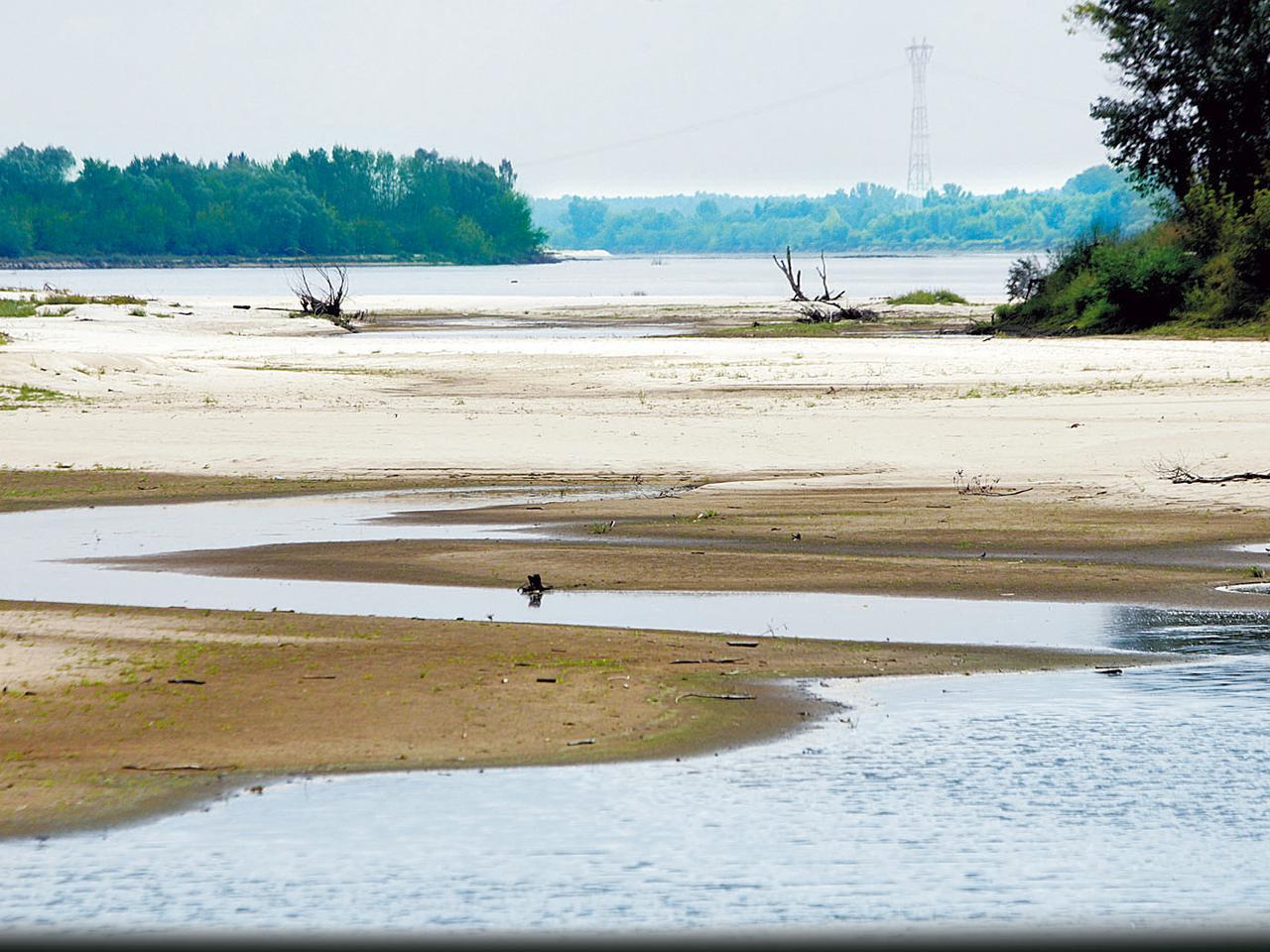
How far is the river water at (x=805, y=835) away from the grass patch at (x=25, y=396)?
68.7 feet

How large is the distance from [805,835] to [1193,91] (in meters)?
43.1

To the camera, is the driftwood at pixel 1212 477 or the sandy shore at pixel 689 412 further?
the sandy shore at pixel 689 412

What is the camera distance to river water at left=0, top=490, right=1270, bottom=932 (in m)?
7.09

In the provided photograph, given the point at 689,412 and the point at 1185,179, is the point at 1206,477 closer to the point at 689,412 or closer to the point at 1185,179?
the point at 689,412

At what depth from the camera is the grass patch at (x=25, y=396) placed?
28.2m

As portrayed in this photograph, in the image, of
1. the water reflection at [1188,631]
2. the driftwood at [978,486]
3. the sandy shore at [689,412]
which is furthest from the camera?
the sandy shore at [689,412]

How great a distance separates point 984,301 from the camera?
72.5 metres

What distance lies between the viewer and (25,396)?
95.8ft

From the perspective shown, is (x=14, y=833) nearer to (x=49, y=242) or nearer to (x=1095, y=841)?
(x=1095, y=841)

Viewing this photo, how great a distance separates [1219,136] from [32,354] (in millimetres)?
31008

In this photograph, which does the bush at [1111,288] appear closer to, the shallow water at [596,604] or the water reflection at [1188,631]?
the shallow water at [596,604]

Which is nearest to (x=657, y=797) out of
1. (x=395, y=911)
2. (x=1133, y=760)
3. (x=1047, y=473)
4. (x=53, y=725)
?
(x=395, y=911)

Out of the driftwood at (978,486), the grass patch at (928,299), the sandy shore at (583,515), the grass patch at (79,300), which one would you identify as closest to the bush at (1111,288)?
the sandy shore at (583,515)

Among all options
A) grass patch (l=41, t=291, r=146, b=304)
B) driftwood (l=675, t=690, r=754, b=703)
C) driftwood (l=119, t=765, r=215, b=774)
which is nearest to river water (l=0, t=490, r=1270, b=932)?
driftwood (l=119, t=765, r=215, b=774)
